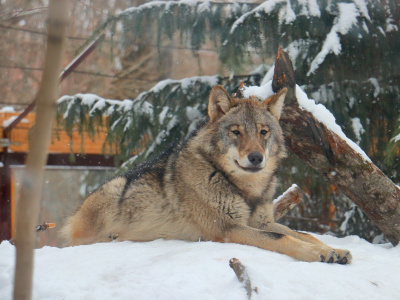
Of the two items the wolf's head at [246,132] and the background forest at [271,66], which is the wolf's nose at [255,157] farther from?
the background forest at [271,66]

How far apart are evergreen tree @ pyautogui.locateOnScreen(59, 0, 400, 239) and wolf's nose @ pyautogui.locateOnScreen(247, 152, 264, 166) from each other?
6.95 ft

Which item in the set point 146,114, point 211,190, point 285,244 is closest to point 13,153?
point 146,114

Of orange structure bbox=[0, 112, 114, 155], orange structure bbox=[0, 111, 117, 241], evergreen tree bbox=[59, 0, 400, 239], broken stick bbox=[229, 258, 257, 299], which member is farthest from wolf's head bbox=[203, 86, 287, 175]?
orange structure bbox=[0, 112, 114, 155]

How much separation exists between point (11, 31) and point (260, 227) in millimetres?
6974

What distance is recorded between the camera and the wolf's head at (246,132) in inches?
148

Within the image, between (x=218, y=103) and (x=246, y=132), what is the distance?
0.41 metres

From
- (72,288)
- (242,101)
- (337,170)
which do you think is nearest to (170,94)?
(242,101)

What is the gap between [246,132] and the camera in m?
3.85

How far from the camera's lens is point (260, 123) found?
12.8 ft

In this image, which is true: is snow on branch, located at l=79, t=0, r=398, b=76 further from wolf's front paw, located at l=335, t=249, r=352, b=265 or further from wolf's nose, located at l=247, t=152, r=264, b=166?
wolf's front paw, located at l=335, t=249, r=352, b=265

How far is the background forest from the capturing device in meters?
6.00

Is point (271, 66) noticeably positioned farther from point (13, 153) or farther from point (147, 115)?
point (13, 153)

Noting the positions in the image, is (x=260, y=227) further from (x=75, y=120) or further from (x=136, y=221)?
(x=75, y=120)

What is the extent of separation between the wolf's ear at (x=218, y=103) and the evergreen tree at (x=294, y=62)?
1.67 m
